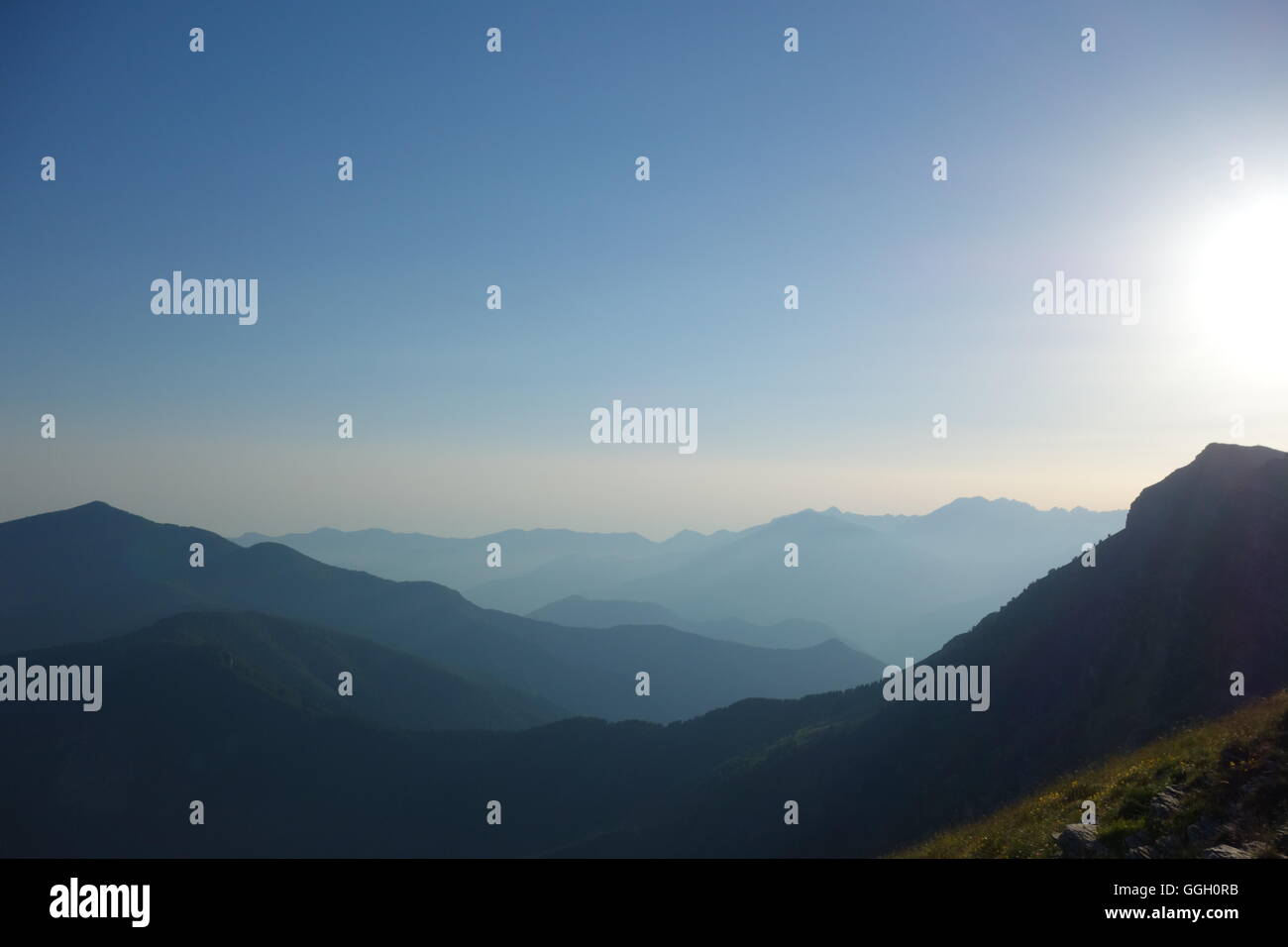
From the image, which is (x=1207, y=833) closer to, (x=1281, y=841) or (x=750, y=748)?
(x=1281, y=841)

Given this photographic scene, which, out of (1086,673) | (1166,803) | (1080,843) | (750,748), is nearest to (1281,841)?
(1166,803)

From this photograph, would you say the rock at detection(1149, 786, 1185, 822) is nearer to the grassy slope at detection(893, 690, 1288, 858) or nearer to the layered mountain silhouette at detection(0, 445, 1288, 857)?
the grassy slope at detection(893, 690, 1288, 858)

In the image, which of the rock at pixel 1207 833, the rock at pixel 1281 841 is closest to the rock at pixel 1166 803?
the rock at pixel 1207 833

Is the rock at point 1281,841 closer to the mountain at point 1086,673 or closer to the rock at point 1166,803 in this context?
the rock at point 1166,803

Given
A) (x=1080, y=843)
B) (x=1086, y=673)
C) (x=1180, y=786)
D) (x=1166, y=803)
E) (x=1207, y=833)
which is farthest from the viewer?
(x=1086, y=673)

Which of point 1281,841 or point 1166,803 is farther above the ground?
point 1281,841
